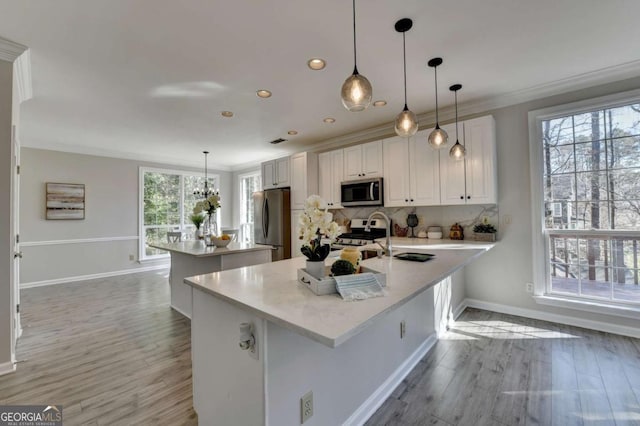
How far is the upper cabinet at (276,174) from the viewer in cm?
512

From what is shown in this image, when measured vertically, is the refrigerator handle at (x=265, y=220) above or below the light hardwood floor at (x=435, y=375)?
above

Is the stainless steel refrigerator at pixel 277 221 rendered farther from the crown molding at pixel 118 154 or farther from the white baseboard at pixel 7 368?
the white baseboard at pixel 7 368

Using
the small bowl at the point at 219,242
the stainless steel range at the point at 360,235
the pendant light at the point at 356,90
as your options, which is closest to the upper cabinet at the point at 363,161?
the stainless steel range at the point at 360,235

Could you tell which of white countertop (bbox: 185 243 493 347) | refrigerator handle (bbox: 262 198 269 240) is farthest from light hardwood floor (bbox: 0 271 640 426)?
refrigerator handle (bbox: 262 198 269 240)

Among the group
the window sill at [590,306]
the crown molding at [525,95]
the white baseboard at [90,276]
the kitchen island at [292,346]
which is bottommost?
the white baseboard at [90,276]

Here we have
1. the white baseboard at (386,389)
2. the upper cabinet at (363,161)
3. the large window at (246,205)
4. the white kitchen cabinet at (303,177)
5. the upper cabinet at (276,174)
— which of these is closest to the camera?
the white baseboard at (386,389)

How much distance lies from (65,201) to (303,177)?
4528 mm

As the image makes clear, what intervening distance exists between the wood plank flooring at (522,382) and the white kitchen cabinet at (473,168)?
58.4 inches

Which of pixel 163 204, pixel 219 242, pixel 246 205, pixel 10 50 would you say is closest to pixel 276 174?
pixel 219 242

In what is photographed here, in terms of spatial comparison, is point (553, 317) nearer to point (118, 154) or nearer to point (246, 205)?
point (246, 205)

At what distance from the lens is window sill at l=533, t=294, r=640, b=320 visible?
263 centimetres

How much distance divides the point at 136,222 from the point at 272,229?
3301 millimetres

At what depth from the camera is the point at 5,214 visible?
2184mm

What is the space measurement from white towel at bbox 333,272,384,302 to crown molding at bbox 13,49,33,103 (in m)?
3.12
